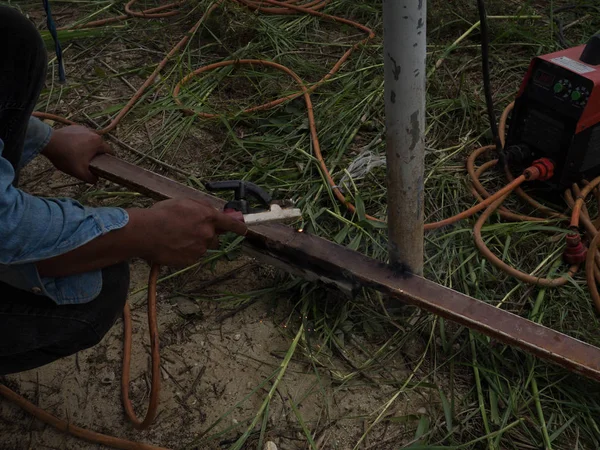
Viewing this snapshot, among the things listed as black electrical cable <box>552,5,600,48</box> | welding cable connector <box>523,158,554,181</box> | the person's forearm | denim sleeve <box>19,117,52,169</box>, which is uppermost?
the person's forearm

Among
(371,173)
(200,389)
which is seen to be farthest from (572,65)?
(200,389)

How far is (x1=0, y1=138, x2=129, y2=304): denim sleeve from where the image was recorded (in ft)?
4.78

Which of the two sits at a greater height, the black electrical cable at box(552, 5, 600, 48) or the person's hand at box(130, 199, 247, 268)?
the person's hand at box(130, 199, 247, 268)

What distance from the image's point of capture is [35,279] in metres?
1.59

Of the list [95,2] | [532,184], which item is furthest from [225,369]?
[95,2]

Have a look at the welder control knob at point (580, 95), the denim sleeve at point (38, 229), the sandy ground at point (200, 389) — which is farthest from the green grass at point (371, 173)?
the denim sleeve at point (38, 229)

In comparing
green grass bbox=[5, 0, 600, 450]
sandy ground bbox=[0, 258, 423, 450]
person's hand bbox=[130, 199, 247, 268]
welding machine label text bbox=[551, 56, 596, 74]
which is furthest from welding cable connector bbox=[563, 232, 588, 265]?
person's hand bbox=[130, 199, 247, 268]

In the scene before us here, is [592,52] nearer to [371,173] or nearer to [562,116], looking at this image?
[562,116]

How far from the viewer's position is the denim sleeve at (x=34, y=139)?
207cm

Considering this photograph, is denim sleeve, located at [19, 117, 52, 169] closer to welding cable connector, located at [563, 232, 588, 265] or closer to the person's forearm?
the person's forearm

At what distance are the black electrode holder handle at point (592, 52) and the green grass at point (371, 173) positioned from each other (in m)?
0.54

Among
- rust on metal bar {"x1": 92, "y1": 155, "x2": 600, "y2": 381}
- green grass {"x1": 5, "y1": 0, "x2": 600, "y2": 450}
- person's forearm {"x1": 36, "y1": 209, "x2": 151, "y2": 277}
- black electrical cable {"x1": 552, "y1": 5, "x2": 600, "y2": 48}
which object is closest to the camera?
person's forearm {"x1": 36, "y1": 209, "x2": 151, "y2": 277}

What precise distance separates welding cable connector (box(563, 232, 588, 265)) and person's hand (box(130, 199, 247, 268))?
121 centimetres

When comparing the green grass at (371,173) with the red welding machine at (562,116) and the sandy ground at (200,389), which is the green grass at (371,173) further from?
the red welding machine at (562,116)
